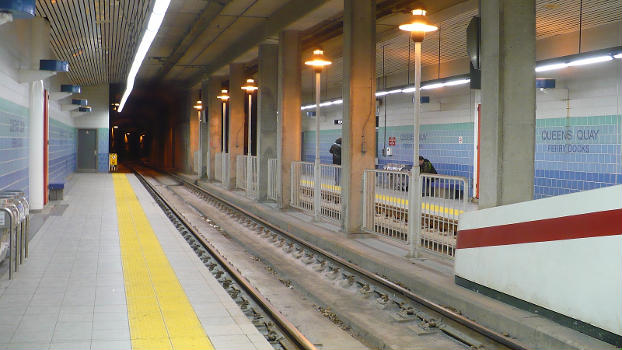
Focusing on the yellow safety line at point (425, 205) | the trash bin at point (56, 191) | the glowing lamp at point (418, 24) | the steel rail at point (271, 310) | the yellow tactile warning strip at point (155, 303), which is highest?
the glowing lamp at point (418, 24)

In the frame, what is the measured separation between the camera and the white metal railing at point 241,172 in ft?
74.1

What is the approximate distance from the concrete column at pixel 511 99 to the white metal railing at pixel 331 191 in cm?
600

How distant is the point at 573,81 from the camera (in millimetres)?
14086

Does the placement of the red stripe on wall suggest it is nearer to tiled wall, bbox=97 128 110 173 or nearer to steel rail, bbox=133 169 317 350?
steel rail, bbox=133 169 317 350

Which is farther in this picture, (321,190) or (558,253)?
(321,190)

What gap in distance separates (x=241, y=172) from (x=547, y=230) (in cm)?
1772

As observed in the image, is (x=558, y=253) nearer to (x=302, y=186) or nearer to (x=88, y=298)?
(x=88, y=298)

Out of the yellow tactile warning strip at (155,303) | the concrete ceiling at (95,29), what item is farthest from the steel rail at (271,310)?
the concrete ceiling at (95,29)

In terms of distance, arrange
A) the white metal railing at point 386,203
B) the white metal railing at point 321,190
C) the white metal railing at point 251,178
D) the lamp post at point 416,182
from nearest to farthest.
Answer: the lamp post at point 416,182 → the white metal railing at point 386,203 → the white metal railing at point 321,190 → the white metal railing at point 251,178

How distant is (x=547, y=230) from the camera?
602 cm

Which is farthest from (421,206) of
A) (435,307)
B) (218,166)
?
(218,166)

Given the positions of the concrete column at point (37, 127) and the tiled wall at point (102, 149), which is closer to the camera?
the concrete column at point (37, 127)

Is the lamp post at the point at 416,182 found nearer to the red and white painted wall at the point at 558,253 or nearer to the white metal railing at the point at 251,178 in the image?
the red and white painted wall at the point at 558,253

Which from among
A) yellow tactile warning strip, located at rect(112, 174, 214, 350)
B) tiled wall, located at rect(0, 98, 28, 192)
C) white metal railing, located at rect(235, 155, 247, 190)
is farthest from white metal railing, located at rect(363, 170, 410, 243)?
white metal railing, located at rect(235, 155, 247, 190)
